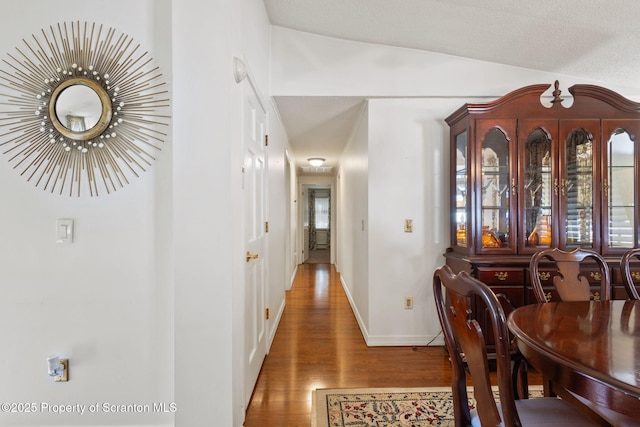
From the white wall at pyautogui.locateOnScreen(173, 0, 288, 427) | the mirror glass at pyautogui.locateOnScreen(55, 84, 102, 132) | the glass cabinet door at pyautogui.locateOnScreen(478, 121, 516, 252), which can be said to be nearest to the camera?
the white wall at pyautogui.locateOnScreen(173, 0, 288, 427)

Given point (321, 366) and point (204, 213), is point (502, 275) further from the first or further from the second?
point (204, 213)

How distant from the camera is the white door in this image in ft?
5.98

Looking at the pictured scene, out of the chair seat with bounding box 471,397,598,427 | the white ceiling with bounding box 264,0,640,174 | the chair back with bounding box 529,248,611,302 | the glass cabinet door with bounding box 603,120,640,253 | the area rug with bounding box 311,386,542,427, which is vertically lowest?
the area rug with bounding box 311,386,542,427

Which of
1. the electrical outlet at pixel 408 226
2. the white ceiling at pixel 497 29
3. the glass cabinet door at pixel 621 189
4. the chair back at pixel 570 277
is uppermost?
the white ceiling at pixel 497 29

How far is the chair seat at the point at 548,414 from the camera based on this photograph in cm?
102

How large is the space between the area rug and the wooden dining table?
0.88m

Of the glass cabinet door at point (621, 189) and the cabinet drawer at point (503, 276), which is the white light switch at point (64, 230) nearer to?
the cabinet drawer at point (503, 276)

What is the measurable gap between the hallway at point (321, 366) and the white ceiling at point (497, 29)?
221cm

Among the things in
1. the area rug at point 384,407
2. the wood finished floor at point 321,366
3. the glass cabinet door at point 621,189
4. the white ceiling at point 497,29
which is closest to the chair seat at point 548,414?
the area rug at point 384,407

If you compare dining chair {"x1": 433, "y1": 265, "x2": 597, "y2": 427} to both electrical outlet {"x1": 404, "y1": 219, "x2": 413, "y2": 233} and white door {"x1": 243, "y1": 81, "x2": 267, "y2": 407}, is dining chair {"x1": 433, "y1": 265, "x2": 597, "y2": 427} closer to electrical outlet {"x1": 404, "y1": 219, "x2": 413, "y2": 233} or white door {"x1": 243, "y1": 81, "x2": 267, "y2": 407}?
white door {"x1": 243, "y1": 81, "x2": 267, "y2": 407}

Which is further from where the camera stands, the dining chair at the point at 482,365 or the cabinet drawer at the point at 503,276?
the cabinet drawer at the point at 503,276

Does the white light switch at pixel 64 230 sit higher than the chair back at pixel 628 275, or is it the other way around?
the white light switch at pixel 64 230

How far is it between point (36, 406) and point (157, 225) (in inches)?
44.5

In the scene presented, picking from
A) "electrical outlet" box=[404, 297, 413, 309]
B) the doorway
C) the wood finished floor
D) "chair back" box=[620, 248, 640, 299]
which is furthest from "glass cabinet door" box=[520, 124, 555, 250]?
the doorway
